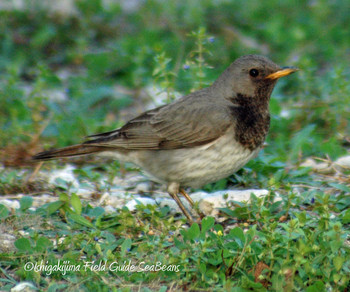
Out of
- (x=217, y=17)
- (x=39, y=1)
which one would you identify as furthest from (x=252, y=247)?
(x=39, y=1)

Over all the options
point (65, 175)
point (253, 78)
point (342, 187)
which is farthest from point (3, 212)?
point (342, 187)

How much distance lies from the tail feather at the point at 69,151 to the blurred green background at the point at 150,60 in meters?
→ 0.97

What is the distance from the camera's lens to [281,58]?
10.2 metres

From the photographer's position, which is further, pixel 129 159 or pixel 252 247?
pixel 129 159

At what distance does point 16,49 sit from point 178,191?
17.0ft

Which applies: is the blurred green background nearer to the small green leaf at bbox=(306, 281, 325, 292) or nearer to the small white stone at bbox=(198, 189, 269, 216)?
the small white stone at bbox=(198, 189, 269, 216)

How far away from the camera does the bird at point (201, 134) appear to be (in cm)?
639

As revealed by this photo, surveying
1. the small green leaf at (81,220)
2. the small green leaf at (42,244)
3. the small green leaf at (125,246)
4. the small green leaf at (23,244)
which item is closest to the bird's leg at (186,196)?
the small green leaf at (81,220)

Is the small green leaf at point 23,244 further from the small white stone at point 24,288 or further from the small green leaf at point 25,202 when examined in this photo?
the small green leaf at point 25,202

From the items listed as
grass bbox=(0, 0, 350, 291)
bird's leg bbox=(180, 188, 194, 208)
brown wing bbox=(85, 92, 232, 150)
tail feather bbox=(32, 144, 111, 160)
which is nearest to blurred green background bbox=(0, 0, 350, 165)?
grass bbox=(0, 0, 350, 291)

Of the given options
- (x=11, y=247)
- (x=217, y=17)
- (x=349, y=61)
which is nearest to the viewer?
(x=11, y=247)

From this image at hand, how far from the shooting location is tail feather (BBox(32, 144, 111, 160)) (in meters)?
6.75

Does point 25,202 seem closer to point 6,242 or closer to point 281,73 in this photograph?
point 6,242

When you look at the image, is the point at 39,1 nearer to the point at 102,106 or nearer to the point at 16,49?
the point at 16,49
